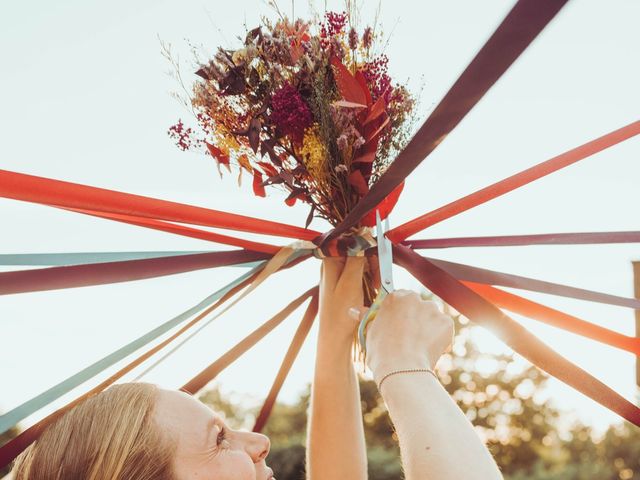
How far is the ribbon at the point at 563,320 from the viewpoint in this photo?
2.58m

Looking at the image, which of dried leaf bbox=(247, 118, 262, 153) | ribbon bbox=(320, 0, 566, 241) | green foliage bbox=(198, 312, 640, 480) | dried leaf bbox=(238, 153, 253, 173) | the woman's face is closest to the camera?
ribbon bbox=(320, 0, 566, 241)

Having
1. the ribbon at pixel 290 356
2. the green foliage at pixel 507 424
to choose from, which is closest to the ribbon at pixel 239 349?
the ribbon at pixel 290 356

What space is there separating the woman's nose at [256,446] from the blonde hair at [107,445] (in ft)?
0.85

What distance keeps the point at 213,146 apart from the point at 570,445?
20.9m

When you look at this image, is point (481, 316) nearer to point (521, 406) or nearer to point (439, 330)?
point (439, 330)

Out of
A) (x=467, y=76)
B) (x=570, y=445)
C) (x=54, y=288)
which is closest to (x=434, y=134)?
(x=467, y=76)

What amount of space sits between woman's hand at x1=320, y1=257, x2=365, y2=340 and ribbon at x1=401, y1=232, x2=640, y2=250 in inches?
9.6

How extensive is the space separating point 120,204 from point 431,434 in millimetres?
1085

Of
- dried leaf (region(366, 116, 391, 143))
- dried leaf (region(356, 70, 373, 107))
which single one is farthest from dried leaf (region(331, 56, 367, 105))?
dried leaf (region(366, 116, 391, 143))

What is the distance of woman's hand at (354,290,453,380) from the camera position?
5.14ft

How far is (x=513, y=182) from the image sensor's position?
2.30 m

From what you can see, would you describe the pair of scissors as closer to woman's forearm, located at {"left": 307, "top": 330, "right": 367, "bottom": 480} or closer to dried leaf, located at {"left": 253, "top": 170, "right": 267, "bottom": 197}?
woman's forearm, located at {"left": 307, "top": 330, "right": 367, "bottom": 480}

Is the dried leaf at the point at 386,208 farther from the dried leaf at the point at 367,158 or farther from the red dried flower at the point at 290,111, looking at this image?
the red dried flower at the point at 290,111

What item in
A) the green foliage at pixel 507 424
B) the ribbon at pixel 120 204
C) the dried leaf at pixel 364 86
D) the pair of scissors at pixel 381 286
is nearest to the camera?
the ribbon at pixel 120 204
